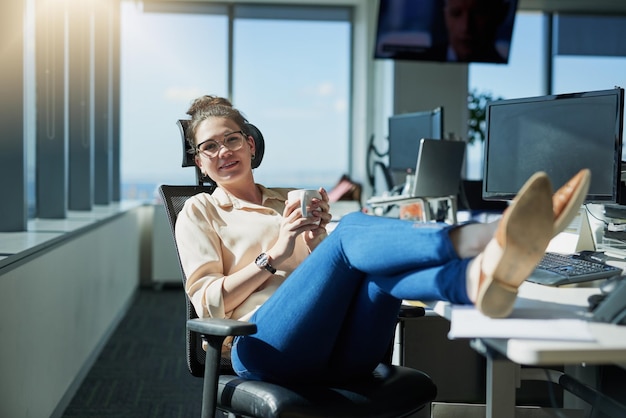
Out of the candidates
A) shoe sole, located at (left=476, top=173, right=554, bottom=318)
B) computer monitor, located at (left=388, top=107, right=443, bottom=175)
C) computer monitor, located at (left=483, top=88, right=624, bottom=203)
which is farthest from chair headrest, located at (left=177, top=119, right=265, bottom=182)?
computer monitor, located at (left=388, top=107, right=443, bottom=175)

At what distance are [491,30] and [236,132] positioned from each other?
472 centimetres

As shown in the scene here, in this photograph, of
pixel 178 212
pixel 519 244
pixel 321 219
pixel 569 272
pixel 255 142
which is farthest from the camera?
pixel 255 142

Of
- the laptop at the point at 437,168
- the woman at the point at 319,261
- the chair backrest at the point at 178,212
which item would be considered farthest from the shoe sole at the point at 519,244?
the laptop at the point at 437,168

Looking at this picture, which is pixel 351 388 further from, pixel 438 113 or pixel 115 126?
pixel 115 126

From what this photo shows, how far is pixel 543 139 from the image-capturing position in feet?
7.90

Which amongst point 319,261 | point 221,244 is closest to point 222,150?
point 221,244

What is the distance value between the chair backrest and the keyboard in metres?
0.78

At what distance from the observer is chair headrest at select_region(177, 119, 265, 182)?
2.16 m

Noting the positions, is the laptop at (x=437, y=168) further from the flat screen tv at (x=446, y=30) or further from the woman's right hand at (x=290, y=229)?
the flat screen tv at (x=446, y=30)

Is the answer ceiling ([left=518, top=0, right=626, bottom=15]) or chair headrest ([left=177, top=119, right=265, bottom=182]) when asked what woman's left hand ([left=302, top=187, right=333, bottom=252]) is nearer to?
chair headrest ([left=177, top=119, right=265, bottom=182])

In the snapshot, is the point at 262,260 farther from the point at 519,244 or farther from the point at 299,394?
the point at 519,244

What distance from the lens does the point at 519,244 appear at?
127 cm

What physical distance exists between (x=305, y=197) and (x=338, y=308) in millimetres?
273

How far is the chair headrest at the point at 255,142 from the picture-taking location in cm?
216
